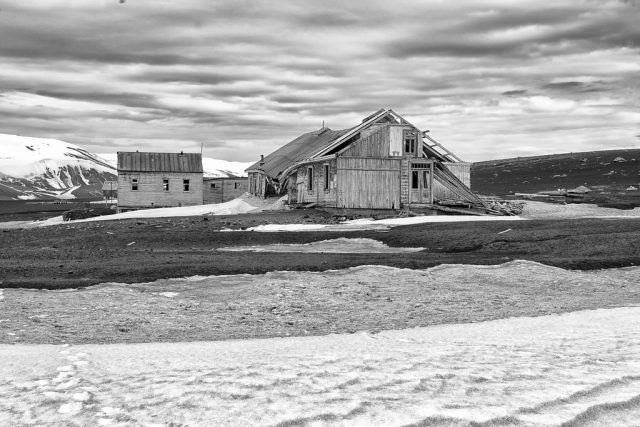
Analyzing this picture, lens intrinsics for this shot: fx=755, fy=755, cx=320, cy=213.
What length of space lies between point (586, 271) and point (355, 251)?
35.9 ft

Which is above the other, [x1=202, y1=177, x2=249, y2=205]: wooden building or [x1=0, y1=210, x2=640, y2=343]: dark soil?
[x1=202, y1=177, x2=249, y2=205]: wooden building

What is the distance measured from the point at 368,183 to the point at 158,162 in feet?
84.2

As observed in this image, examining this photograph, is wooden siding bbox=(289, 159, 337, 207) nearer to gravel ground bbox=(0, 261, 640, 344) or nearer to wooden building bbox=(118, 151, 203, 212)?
wooden building bbox=(118, 151, 203, 212)

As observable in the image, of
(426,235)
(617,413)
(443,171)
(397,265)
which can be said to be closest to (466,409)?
(617,413)

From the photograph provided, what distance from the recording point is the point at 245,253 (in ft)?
96.7

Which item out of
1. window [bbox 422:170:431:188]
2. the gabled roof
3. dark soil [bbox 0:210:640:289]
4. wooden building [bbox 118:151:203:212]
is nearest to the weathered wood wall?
the gabled roof

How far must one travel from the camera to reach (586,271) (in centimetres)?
2364

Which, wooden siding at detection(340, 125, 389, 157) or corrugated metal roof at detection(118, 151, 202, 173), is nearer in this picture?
wooden siding at detection(340, 125, 389, 157)

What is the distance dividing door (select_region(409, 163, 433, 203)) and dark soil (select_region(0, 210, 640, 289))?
849 cm

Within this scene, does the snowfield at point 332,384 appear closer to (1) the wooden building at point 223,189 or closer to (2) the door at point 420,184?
(2) the door at point 420,184

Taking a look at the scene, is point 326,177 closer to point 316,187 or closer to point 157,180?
point 316,187

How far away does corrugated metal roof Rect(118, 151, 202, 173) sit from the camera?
222 ft

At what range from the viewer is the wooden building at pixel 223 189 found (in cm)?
7544

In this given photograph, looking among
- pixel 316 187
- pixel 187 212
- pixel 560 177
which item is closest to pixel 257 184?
pixel 187 212
